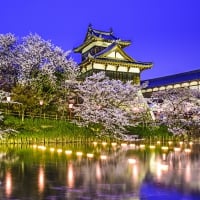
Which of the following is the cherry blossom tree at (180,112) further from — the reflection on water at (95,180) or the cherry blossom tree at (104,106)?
the reflection on water at (95,180)

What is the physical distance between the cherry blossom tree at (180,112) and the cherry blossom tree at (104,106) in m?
4.03

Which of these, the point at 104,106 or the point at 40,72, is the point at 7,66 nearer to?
the point at 40,72

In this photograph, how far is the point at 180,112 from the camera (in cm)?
3534

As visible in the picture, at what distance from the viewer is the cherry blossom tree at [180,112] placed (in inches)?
1345

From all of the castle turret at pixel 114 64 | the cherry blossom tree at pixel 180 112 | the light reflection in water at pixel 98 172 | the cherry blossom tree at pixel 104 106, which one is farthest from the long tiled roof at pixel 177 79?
the light reflection in water at pixel 98 172

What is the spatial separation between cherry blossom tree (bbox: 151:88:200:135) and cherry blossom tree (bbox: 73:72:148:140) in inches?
159

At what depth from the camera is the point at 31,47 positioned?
31391mm

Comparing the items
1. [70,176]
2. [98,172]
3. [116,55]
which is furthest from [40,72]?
[70,176]

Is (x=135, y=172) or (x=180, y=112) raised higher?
(x=180, y=112)

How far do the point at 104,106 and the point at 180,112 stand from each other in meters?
9.24

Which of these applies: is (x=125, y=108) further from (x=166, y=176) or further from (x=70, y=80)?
(x=166, y=176)

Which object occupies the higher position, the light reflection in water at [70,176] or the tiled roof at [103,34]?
the tiled roof at [103,34]

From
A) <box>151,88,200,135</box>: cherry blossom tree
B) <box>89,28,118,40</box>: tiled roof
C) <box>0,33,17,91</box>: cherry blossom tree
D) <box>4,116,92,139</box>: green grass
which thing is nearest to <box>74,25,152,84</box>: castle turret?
<box>89,28,118,40</box>: tiled roof

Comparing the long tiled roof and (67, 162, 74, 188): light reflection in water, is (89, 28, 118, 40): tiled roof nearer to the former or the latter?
the long tiled roof
